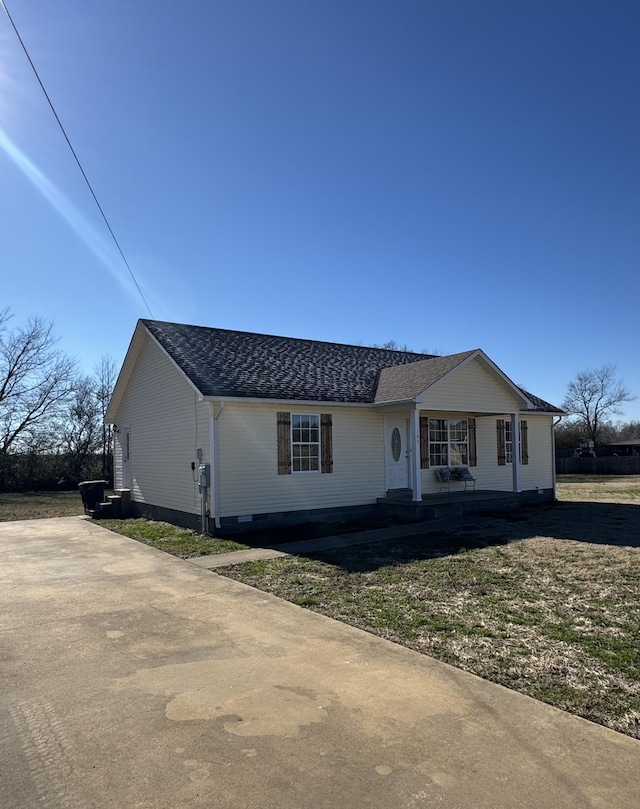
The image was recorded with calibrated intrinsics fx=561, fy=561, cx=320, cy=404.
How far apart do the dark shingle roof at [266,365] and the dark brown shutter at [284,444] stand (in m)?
0.60

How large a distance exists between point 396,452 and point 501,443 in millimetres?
4101

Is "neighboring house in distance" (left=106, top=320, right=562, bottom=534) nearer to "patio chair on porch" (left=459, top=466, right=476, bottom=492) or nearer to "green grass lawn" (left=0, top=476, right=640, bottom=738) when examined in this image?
"patio chair on porch" (left=459, top=466, right=476, bottom=492)

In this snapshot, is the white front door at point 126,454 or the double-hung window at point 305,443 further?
the white front door at point 126,454

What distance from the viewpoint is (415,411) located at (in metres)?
13.7

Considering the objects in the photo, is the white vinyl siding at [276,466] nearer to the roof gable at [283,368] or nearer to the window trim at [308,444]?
the window trim at [308,444]

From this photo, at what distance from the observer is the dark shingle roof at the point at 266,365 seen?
12.8m

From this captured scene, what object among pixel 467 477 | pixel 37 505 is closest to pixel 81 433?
pixel 37 505

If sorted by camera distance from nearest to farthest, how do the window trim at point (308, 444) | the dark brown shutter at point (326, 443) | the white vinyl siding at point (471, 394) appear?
1. the window trim at point (308, 444)
2. the dark brown shutter at point (326, 443)
3. the white vinyl siding at point (471, 394)

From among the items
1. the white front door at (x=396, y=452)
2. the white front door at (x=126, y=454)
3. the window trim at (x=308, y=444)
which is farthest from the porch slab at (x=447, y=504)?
the white front door at (x=126, y=454)

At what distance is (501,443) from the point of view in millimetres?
17500

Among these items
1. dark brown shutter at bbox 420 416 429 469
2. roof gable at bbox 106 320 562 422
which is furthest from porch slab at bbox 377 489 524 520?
roof gable at bbox 106 320 562 422

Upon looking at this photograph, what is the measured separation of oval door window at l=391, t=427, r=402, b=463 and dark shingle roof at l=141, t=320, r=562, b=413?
1.25 m

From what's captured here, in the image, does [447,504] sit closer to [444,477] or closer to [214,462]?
[444,477]

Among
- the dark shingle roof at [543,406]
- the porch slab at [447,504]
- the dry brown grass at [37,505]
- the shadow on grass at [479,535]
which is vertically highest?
the dark shingle roof at [543,406]
